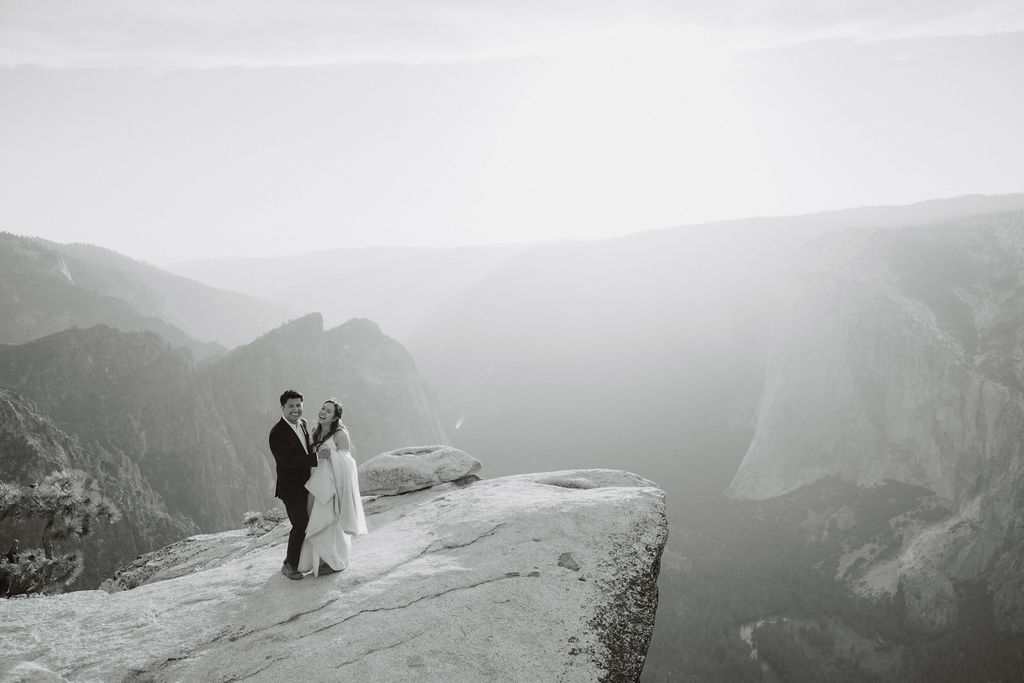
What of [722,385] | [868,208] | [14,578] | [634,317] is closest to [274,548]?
[14,578]

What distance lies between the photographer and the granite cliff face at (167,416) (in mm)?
39844

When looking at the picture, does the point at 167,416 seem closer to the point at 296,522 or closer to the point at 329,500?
the point at 296,522

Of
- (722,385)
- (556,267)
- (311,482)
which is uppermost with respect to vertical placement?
(556,267)

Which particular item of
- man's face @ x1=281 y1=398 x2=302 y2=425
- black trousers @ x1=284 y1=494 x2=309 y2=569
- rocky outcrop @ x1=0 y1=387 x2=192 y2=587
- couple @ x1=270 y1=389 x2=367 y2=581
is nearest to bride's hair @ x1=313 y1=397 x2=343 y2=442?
couple @ x1=270 y1=389 x2=367 y2=581

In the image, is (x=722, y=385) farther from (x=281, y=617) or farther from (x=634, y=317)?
(x=281, y=617)

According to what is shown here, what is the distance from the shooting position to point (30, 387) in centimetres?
4338

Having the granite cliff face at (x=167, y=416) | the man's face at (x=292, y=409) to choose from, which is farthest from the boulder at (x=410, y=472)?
the granite cliff face at (x=167, y=416)

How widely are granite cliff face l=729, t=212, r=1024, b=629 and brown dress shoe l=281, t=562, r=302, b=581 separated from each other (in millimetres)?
37450

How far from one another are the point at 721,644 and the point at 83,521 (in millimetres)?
32643

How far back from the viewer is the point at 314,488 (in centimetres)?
896

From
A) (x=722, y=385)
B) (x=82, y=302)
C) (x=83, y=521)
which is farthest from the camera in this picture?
(x=722, y=385)

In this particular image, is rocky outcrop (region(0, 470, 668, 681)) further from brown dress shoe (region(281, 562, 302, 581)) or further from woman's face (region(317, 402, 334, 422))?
woman's face (region(317, 402, 334, 422))

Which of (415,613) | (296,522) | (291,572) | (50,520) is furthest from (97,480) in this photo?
(415,613)

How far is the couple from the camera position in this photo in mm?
8883
